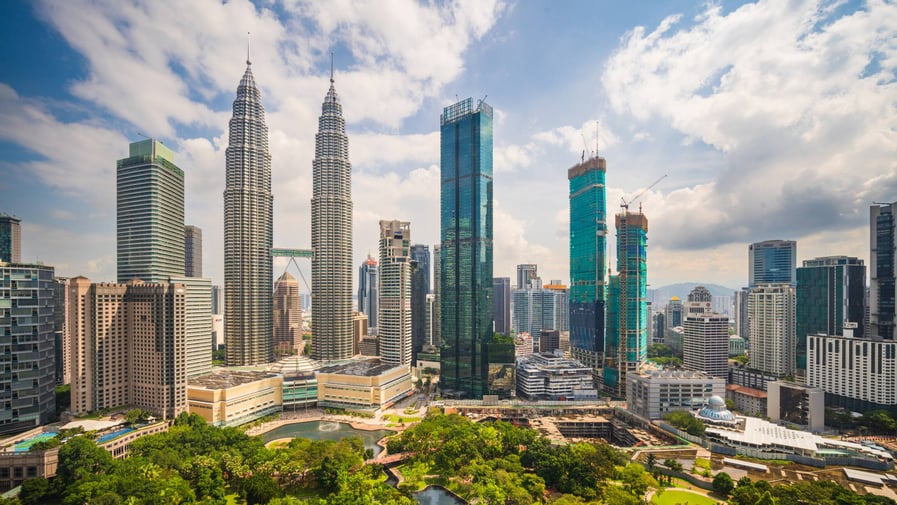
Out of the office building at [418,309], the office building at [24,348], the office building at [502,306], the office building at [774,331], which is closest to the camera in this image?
the office building at [24,348]

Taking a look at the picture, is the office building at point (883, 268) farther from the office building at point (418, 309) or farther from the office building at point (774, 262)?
the office building at point (418, 309)

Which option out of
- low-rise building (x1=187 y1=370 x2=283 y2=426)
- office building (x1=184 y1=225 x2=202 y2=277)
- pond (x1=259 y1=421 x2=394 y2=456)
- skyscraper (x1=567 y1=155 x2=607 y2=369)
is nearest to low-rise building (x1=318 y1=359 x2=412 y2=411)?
pond (x1=259 y1=421 x2=394 y2=456)

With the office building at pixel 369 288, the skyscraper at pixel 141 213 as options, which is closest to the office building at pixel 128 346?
the skyscraper at pixel 141 213

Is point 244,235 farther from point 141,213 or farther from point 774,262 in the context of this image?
point 774,262

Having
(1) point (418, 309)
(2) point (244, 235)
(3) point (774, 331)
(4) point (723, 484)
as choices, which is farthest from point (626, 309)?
(2) point (244, 235)

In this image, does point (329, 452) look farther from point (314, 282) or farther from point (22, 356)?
point (314, 282)
